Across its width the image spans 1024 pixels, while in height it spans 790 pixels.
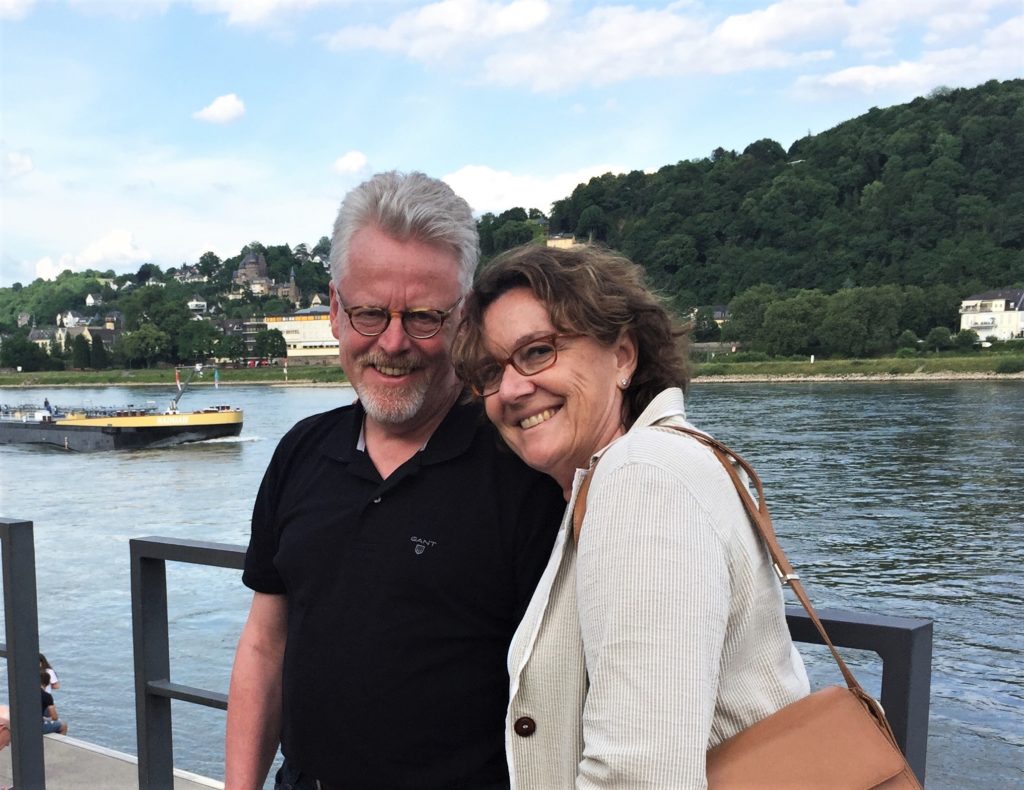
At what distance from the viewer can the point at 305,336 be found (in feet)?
352

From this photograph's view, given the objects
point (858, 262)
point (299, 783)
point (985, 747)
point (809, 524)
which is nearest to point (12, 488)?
point (809, 524)

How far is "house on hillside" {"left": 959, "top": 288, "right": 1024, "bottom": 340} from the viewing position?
7606cm

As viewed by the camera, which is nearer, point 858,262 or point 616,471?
point 616,471

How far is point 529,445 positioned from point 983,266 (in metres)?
89.5

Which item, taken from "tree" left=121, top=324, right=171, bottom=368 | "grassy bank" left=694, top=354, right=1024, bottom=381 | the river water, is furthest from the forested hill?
the river water

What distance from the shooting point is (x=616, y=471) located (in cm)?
99

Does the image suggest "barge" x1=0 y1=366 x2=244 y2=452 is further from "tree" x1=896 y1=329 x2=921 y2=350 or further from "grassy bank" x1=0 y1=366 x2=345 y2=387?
"tree" x1=896 y1=329 x2=921 y2=350

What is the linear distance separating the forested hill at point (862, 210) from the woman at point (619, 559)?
78373 millimetres

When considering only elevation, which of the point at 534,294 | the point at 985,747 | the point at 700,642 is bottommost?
the point at 985,747

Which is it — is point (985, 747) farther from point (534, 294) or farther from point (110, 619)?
point (110, 619)

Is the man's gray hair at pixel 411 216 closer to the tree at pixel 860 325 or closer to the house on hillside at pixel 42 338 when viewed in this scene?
the tree at pixel 860 325

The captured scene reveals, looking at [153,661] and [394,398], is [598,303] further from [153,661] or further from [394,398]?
[153,661]

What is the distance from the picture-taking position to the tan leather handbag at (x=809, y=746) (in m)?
0.97

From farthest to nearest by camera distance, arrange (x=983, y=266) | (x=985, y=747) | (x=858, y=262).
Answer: (x=858, y=262) < (x=983, y=266) < (x=985, y=747)
